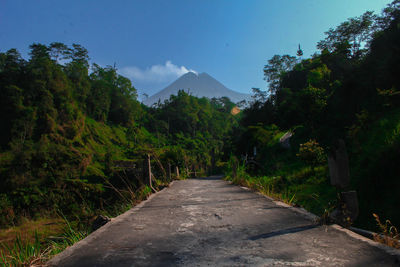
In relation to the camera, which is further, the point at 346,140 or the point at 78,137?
the point at 78,137

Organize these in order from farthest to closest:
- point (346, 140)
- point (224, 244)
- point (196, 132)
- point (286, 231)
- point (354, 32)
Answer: point (196, 132) → point (354, 32) → point (346, 140) → point (286, 231) → point (224, 244)

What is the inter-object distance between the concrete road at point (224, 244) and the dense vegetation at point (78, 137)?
1.92 m

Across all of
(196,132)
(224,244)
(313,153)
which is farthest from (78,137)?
(224,244)

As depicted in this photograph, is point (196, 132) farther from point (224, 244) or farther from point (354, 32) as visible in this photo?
point (224, 244)

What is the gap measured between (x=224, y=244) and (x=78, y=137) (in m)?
43.0

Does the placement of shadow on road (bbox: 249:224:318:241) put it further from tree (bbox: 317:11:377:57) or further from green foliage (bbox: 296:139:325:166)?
tree (bbox: 317:11:377:57)

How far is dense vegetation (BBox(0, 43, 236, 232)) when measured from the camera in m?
18.3

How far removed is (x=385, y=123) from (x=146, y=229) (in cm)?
946

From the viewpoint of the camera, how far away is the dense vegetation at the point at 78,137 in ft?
60.0

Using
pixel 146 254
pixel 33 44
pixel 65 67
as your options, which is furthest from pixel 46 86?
pixel 146 254

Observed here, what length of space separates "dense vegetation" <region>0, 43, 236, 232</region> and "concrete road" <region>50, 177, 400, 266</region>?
6.31 feet

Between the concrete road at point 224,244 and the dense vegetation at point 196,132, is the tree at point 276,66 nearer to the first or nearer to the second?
the dense vegetation at point 196,132

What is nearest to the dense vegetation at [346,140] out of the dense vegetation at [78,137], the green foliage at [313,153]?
the green foliage at [313,153]

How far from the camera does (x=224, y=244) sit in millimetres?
2285
